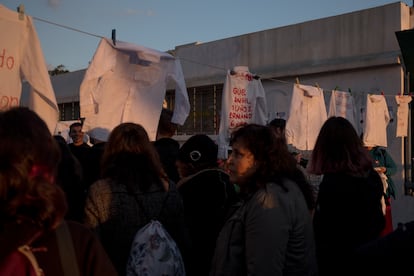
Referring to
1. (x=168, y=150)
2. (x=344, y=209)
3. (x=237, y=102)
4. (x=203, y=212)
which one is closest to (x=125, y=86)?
(x=168, y=150)

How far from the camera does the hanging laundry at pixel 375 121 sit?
26.9 feet

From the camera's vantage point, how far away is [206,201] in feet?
10.8

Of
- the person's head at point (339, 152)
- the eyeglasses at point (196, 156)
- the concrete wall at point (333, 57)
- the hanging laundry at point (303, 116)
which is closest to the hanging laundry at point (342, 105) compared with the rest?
the hanging laundry at point (303, 116)

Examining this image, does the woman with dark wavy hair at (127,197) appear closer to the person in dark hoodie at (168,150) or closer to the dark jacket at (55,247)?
the dark jacket at (55,247)

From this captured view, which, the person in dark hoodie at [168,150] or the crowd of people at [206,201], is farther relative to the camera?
the person in dark hoodie at [168,150]

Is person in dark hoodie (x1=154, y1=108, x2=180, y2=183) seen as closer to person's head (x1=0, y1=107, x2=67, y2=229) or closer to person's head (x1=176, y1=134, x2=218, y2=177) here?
person's head (x1=176, y1=134, x2=218, y2=177)

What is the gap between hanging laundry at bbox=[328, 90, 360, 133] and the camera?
7.89m

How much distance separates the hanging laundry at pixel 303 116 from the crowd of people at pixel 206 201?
12.3ft

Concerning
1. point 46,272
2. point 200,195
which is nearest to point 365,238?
point 200,195

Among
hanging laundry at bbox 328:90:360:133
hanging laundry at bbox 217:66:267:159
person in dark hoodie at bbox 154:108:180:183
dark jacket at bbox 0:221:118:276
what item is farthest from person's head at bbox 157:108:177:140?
hanging laundry at bbox 328:90:360:133

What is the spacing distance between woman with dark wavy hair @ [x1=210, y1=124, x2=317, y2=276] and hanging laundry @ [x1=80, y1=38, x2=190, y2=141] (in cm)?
222

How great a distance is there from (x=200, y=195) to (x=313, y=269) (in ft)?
3.20

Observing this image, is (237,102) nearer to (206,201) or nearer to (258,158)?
(206,201)

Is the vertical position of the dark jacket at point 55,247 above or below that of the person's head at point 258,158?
below
